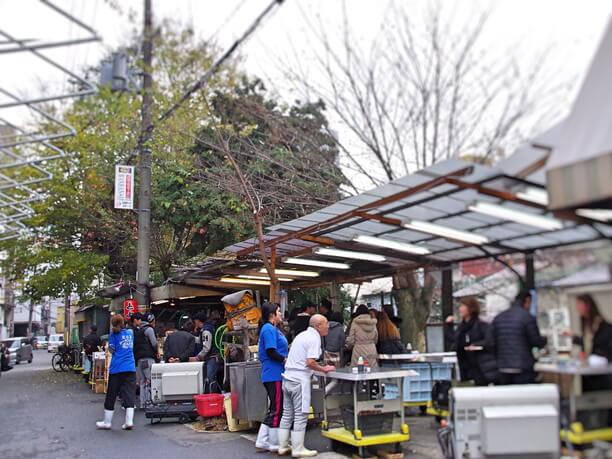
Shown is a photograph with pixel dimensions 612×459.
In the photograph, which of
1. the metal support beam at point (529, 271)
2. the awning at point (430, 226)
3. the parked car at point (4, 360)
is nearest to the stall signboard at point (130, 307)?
the awning at point (430, 226)

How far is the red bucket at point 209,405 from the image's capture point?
1077cm

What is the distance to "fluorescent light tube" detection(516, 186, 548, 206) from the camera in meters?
5.60

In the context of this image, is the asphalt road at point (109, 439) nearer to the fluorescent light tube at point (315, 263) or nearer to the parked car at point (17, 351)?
the fluorescent light tube at point (315, 263)

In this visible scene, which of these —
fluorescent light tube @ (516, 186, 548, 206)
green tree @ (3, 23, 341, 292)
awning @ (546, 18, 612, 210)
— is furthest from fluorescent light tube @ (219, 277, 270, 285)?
awning @ (546, 18, 612, 210)

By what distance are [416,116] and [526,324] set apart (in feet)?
23.4

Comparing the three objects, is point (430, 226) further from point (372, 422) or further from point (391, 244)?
point (372, 422)

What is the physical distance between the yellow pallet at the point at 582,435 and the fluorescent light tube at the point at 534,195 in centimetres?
184

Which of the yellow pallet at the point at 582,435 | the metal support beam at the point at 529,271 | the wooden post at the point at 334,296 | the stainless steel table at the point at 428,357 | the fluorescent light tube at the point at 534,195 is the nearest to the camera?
the yellow pallet at the point at 582,435

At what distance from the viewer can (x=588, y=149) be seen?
4.64m

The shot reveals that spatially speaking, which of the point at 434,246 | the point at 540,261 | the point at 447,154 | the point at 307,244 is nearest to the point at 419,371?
the point at 434,246

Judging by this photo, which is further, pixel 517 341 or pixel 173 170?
pixel 173 170

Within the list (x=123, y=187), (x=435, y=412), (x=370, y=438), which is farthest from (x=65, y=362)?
(x=435, y=412)

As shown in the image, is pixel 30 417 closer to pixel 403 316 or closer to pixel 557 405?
pixel 403 316

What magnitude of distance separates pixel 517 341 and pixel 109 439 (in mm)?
6958
